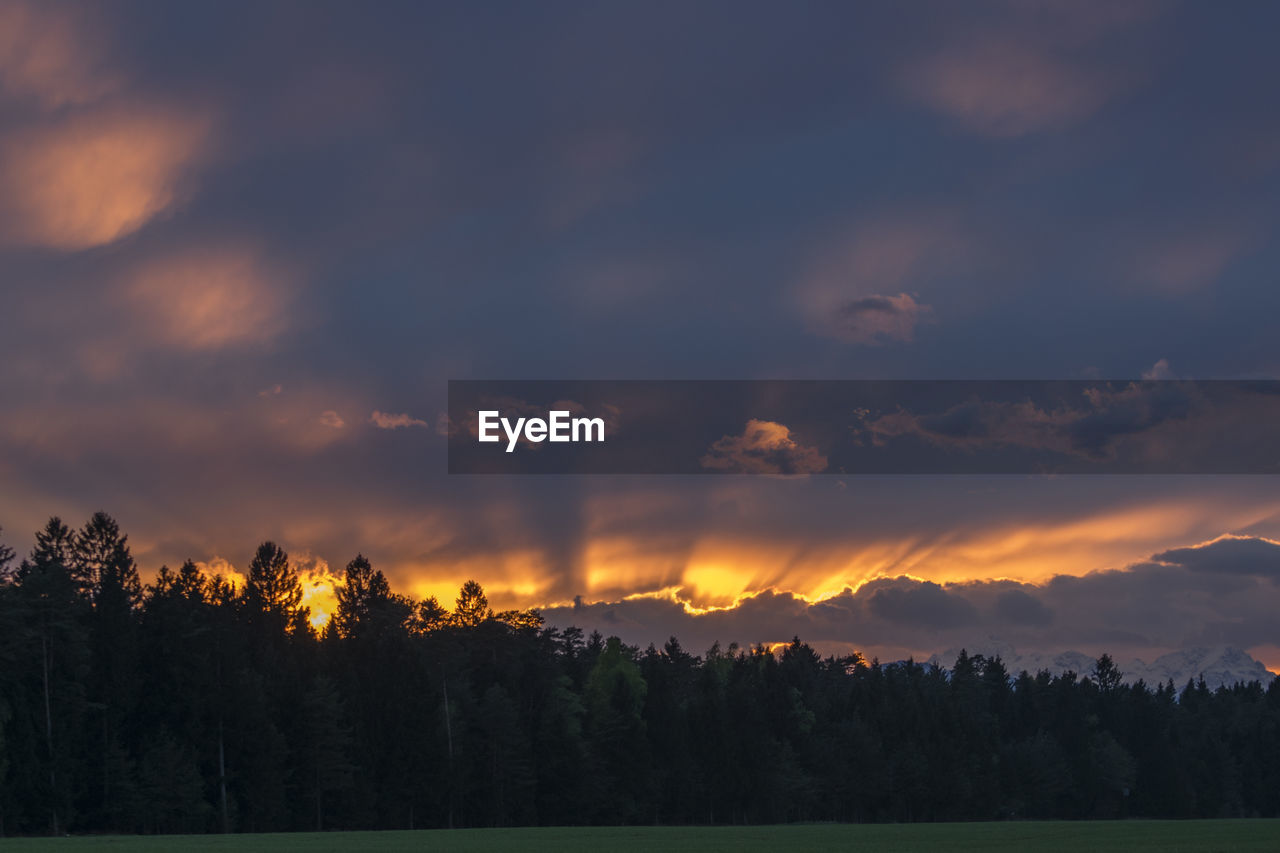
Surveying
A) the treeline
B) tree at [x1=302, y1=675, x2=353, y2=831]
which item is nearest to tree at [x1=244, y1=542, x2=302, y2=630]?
the treeline

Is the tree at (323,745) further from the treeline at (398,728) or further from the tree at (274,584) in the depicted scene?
the tree at (274,584)

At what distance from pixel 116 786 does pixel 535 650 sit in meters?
70.5

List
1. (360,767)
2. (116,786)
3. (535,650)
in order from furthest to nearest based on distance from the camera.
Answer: (535,650)
(360,767)
(116,786)

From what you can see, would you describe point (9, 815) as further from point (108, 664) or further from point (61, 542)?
point (61, 542)

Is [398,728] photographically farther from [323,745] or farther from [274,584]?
[274,584]

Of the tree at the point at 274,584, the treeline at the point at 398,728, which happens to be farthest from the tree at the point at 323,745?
the tree at the point at 274,584

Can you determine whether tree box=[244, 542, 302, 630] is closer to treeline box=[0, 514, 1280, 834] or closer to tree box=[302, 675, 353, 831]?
treeline box=[0, 514, 1280, 834]

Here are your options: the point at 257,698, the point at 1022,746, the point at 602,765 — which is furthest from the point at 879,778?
the point at 257,698

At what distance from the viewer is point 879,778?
16950 centimetres

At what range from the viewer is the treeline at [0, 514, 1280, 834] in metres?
104

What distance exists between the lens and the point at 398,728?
12506cm

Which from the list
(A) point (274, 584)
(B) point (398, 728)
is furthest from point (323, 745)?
(A) point (274, 584)

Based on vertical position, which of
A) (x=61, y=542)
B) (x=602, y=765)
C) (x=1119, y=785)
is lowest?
(x=1119, y=785)

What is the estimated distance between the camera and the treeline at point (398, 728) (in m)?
104
